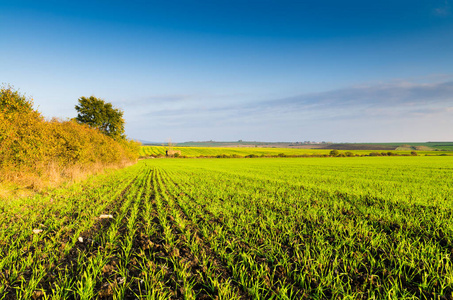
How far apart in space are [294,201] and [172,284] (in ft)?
27.0

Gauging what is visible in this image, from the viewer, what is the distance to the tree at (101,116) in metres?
37.3

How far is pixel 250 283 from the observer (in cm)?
359

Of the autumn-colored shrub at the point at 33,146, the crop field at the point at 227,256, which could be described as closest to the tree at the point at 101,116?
the autumn-colored shrub at the point at 33,146

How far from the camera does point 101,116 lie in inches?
1539

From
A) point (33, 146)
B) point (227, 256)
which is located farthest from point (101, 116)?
point (227, 256)

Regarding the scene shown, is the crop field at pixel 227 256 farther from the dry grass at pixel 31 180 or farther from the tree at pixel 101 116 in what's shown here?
the tree at pixel 101 116

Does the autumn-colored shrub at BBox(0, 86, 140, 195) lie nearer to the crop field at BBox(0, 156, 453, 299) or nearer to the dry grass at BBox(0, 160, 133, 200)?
the dry grass at BBox(0, 160, 133, 200)

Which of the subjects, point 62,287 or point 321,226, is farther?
point 321,226

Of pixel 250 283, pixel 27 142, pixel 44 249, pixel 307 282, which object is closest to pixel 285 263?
pixel 307 282

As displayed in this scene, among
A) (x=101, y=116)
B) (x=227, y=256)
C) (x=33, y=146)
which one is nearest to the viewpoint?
(x=227, y=256)

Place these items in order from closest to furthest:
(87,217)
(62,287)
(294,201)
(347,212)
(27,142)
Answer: (62,287)
(87,217)
(347,212)
(294,201)
(27,142)

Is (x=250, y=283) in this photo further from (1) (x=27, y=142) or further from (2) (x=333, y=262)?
(1) (x=27, y=142)

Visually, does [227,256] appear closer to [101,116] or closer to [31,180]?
[31,180]

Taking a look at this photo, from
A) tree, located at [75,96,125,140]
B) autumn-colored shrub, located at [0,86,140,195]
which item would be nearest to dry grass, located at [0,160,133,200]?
autumn-colored shrub, located at [0,86,140,195]
